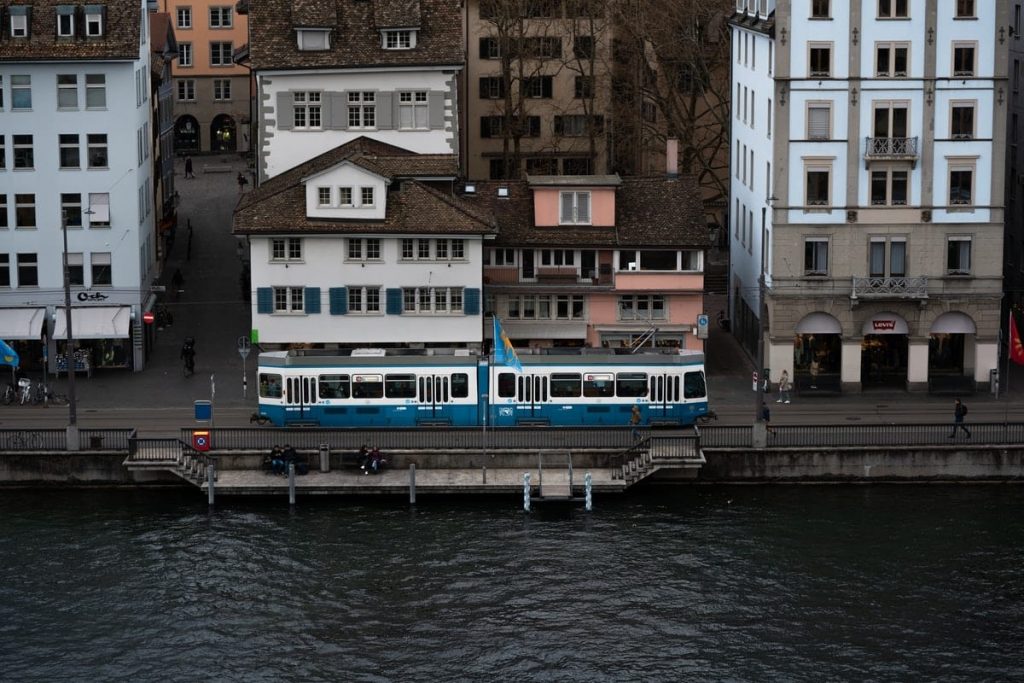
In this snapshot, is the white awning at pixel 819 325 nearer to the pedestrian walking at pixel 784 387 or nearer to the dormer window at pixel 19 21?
the pedestrian walking at pixel 784 387

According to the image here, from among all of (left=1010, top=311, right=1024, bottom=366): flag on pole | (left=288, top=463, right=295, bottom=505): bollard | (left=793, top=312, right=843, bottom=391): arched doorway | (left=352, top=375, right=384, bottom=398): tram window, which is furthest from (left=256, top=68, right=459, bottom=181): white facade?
(left=1010, top=311, right=1024, bottom=366): flag on pole

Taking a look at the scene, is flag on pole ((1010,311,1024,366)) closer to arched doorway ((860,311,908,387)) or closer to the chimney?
arched doorway ((860,311,908,387))

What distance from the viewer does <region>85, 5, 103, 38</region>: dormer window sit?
97875 millimetres

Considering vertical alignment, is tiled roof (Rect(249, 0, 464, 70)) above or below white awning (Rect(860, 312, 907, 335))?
above

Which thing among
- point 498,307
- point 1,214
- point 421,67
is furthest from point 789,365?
point 1,214

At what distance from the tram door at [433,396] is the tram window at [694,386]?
9571mm

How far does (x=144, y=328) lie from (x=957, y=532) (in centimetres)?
3990

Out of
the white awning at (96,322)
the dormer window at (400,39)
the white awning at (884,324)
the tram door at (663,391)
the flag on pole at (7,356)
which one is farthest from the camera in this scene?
the dormer window at (400,39)

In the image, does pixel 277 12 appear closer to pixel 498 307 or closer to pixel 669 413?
pixel 498 307

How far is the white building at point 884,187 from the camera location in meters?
91.9

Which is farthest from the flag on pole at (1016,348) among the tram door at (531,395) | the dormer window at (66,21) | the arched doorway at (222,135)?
the arched doorway at (222,135)

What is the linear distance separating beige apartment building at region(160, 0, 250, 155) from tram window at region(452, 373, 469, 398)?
273 feet

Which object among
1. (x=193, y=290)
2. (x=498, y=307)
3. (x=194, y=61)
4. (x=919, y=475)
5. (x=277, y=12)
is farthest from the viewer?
(x=194, y=61)

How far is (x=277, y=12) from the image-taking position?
10181 cm
